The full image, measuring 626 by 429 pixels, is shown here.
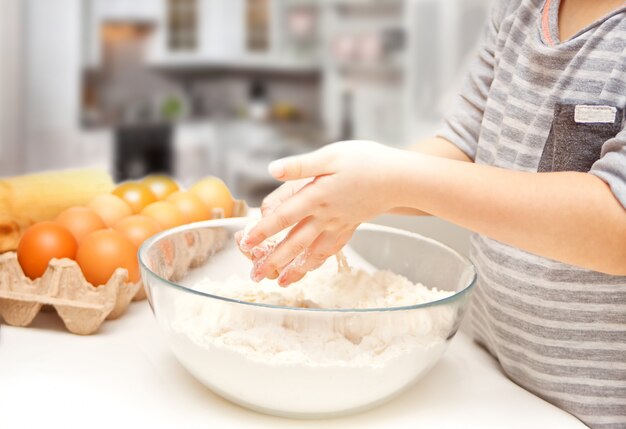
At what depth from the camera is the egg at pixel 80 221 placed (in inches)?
31.0

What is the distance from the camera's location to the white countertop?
543 mm

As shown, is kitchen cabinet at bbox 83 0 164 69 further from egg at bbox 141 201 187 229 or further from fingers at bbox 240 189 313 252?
fingers at bbox 240 189 313 252

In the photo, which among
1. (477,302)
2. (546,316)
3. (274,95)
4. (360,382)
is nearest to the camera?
(360,382)

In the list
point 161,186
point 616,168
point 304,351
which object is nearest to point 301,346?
point 304,351

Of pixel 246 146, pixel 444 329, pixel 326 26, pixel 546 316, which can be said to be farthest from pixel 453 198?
pixel 246 146

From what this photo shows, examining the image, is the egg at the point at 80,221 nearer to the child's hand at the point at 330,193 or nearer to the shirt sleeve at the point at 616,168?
the child's hand at the point at 330,193

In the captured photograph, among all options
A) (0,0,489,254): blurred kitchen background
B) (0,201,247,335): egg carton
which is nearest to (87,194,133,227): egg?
(0,201,247,335): egg carton

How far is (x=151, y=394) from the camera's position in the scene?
58 centimetres

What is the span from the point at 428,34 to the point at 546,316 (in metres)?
2.05

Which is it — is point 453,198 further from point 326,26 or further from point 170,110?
point 170,110

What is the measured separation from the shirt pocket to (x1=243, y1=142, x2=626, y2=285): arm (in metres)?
0.11

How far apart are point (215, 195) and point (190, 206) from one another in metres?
0.06

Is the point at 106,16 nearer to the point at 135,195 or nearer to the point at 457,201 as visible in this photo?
the point at 135,195

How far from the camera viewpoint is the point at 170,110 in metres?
4.07
